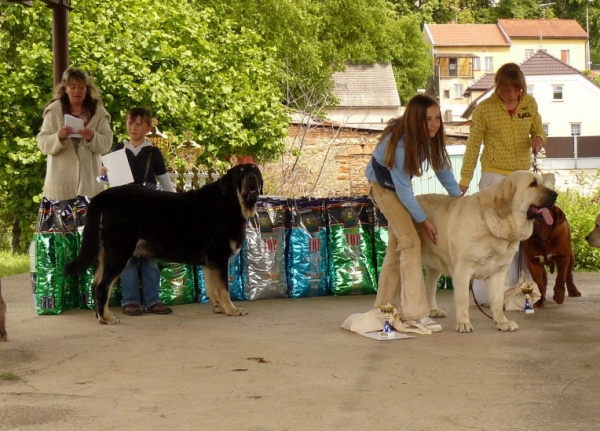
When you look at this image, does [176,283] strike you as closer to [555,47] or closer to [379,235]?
[379,235]

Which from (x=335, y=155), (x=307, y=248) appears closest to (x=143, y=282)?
(x=307, y=248)

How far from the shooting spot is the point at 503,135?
6.97 meters

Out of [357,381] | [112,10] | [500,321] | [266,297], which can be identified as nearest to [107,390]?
[357,381]

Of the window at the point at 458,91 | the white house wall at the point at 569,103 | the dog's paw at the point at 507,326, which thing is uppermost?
the window at the point at 458,91

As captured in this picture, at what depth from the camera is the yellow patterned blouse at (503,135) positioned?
6.97 meters

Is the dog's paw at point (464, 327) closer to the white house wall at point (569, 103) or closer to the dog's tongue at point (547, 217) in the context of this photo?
the dog's tongue at point (547, 217)

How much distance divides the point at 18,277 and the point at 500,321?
5883 mm

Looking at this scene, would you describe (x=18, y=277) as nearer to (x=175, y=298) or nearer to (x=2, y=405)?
(x=175, y=298)

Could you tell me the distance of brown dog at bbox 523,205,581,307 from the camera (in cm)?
685

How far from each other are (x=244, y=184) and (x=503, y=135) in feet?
6.80


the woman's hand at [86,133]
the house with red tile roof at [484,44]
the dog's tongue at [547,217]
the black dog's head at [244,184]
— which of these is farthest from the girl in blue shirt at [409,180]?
the house with red tile roof at [484,44]

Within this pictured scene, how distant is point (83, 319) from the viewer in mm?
6793

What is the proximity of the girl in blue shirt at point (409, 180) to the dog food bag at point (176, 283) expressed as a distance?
214 cm

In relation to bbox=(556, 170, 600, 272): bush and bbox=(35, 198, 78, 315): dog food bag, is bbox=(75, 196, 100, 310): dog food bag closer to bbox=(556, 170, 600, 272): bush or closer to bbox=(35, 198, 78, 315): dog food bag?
bbox=(35, 198, 78, 315): dog food bag
